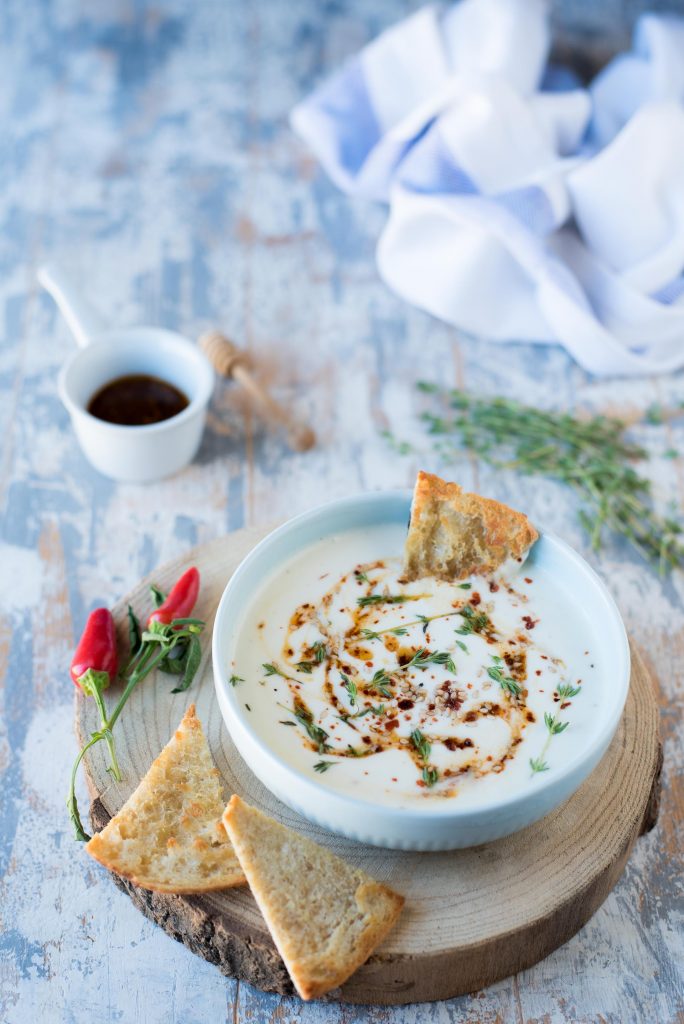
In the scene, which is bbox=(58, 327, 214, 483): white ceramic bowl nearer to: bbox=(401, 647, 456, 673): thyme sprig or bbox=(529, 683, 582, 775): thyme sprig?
bbox=(401, 647, 456, 673): thyme sprig

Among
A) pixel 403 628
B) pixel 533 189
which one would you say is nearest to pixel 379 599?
pixel 403 628

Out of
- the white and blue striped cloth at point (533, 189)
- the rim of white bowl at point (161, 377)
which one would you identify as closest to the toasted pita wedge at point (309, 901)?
the rim of white bowl at point (161, 377)

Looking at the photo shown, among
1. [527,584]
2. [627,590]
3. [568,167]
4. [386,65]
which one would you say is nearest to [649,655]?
[627,590]

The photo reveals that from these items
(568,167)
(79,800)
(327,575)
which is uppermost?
(568,167)

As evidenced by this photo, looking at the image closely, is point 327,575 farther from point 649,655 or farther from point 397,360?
point 397,360

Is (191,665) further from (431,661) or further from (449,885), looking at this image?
(449,885)

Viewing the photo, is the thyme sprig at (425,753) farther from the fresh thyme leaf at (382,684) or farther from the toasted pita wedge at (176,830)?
the toasted pita wedge at (176,830)
